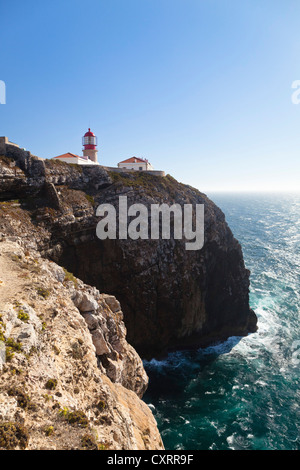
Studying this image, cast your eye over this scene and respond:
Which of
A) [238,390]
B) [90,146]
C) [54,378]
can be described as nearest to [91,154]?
[90,146]

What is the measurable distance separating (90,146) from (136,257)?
1437 inches

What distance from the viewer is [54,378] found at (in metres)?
11.2

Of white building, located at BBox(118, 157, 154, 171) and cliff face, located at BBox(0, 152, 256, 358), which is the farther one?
white building, located at BBox(118, 157, 154, 171)

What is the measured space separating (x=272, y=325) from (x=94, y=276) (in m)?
35.8

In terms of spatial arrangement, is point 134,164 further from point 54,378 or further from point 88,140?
point 54,378

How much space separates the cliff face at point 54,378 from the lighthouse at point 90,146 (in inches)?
1969

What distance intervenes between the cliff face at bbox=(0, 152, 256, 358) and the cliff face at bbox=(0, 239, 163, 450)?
1904 centimetres

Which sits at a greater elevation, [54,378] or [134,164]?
[134,164]

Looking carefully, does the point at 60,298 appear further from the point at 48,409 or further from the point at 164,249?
the point at 164,249

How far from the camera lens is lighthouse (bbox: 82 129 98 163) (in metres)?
64.2


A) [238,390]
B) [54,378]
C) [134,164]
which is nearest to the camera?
[54,378]

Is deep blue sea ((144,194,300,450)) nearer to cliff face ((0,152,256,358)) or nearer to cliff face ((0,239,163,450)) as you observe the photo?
cliff face ((0,152,256,358))

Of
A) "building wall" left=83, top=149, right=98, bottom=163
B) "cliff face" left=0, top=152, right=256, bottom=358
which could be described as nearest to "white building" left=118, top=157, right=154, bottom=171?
"building wall" left=83, top=149, right=98, bottom=163

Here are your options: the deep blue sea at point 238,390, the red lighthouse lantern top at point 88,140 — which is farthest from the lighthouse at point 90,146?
the deep blue sea at point 238,390
